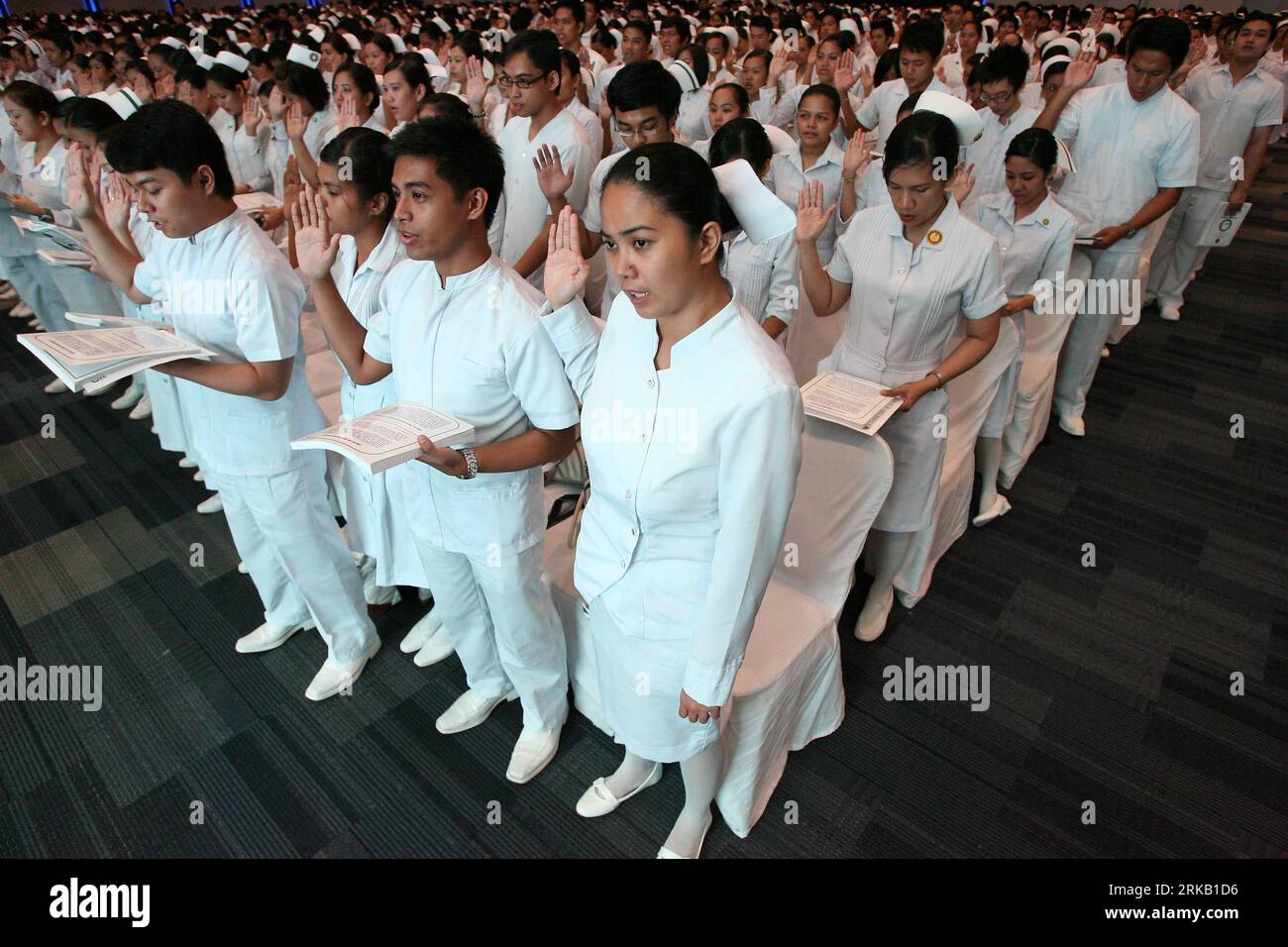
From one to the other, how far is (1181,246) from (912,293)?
4.07 meters

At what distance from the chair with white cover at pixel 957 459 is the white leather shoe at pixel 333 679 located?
71.6 inches

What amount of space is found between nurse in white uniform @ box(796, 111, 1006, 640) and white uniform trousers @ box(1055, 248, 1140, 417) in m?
1.52

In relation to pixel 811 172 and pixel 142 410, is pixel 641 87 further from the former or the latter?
pixel 142 410

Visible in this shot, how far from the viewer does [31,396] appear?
4.18 m

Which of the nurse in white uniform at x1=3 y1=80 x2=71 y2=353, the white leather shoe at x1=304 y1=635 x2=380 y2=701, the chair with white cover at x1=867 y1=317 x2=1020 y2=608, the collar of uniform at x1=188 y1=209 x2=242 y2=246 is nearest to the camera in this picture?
the collar of uniform at x1=188 y1=209 x2=242 y2=246

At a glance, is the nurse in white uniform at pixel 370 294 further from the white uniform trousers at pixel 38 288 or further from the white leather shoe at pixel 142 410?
the white uniform trousers at pixel 38 288

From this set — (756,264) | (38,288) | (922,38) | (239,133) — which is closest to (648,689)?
(756,264)

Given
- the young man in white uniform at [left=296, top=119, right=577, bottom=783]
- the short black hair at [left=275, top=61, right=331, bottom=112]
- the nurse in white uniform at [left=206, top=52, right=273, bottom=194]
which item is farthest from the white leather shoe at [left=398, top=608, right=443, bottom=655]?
the nurse in white uniform at [left=206, top=52, right=273, bottom=194]

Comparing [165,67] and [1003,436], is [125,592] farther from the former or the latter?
[165,67]

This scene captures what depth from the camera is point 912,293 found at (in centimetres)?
213

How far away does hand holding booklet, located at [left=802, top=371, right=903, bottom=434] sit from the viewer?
6.13 feet

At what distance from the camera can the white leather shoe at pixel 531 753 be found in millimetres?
2080

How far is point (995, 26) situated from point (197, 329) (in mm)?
10252

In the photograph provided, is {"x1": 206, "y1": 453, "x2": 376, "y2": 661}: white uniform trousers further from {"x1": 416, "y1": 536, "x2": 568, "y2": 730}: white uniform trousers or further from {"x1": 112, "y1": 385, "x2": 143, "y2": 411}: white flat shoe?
{"x1": 112, "y1": 385, "x2": 143, "y2": 411}: white flat shoe
